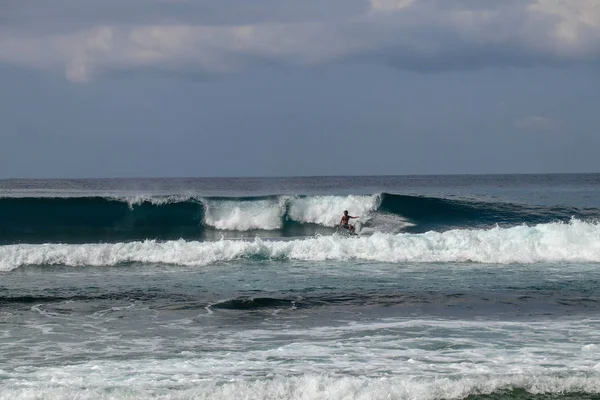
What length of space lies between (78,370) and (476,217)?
82.5 ft

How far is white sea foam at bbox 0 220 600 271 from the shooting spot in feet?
63.5

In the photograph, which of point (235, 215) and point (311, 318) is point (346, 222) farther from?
point (311, 318)

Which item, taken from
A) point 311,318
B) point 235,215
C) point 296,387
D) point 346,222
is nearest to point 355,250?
point 346,222

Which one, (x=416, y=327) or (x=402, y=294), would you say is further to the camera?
(x=402, y=294)

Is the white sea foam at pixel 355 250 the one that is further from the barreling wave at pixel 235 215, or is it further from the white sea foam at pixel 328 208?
the white sea foam at pixel 328 208

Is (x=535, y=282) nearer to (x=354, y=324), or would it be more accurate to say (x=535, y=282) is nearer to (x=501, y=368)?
(x=354, y=324)

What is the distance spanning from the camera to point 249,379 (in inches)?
330

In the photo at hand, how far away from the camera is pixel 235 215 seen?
31578 millimetres

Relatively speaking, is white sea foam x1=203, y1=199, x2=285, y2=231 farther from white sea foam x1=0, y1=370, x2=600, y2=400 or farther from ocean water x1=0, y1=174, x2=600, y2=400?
white sea foam x1=0, y1=370, x2=600, y2=400

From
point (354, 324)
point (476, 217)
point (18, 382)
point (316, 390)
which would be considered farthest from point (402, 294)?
point (476, 217)

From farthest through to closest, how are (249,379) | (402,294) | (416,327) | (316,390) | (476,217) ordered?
1. (476,217)
2. (402,294)
3. (416,327)
4. (249,379)
5. (316,390)

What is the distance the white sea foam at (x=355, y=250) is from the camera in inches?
762

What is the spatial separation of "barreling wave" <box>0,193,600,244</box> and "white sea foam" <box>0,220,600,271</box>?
852cm

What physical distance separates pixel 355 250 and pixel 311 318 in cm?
817
